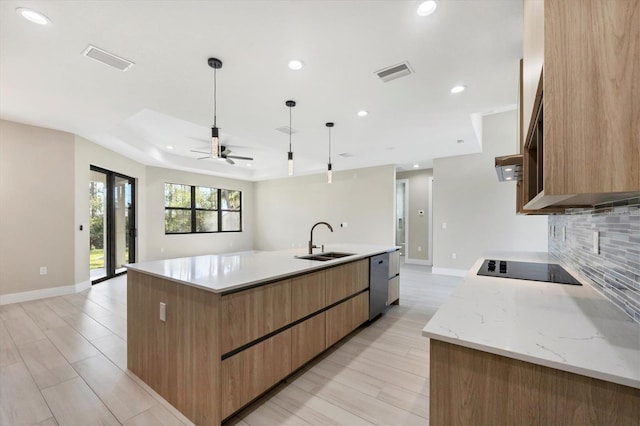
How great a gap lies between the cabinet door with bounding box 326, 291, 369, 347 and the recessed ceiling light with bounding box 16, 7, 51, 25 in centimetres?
306

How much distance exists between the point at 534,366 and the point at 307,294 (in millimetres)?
1595

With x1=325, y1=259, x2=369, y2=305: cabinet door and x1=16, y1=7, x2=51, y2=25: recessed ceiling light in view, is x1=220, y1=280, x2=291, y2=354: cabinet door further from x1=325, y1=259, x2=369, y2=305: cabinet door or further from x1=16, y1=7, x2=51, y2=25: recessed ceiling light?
x1=16, y1=7, x2=51, y2=25: recessed ceiling light

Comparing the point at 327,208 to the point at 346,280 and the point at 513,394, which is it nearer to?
the point at 346,280

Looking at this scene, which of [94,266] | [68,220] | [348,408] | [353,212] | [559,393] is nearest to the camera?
[559,393]

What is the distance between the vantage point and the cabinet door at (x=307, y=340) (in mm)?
2109

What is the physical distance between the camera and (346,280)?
278 centimetres

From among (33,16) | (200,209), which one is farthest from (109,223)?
(33,16)

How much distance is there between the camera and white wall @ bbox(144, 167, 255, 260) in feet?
23.0

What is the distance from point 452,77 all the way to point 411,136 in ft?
6.26

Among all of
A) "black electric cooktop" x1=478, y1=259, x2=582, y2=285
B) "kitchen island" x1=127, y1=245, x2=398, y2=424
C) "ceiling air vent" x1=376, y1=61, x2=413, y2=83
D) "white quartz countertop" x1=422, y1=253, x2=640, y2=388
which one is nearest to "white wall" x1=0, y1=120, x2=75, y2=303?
"kitchen island" x1=127, y1=245, x2=398, y2=424

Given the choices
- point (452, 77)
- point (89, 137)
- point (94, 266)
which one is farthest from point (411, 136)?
point (94, 266)

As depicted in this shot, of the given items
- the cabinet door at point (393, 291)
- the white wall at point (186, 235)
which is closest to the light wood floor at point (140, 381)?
the cabinet door at point (393, 291)

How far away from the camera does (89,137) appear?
15.3 ft

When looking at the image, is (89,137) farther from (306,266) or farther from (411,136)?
(411,136)
